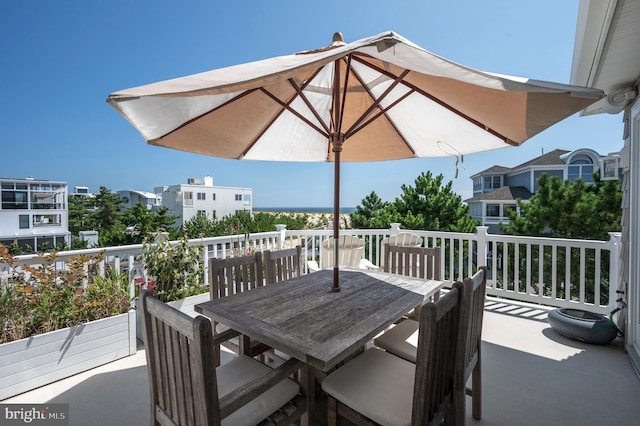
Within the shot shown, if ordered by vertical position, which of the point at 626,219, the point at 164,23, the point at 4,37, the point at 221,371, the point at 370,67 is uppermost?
the point at 4,37

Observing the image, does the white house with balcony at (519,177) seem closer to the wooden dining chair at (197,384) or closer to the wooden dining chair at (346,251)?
the wooden dining chair at (346,251)

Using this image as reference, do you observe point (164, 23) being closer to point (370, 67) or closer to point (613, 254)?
point (370, 67)

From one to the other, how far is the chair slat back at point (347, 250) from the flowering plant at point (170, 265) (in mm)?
1846

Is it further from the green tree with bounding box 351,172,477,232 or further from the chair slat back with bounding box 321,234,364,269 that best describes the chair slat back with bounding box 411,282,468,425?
the green tree with bounding box 351,172,477,232

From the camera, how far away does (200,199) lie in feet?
116

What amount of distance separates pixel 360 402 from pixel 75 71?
1204 inches

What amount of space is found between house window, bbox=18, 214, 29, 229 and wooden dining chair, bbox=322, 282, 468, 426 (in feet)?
127

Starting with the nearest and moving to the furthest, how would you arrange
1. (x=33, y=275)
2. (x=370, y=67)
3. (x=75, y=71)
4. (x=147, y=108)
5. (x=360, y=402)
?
(x=360, y=402)
(x=147, y=108)
(x=370, y=67)
(x=33, y=275)
(x=75, y=71)

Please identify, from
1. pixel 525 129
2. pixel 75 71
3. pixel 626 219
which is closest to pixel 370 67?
pixel 525 129

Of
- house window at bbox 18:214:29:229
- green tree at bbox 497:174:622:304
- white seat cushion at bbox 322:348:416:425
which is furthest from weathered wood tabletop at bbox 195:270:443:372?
house window at bbox 18:214:29:229

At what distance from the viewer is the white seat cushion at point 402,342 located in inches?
72.7

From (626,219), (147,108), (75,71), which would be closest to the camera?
(147,108)

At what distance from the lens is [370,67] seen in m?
2.26

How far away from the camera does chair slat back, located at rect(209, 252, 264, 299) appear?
2.25 m
